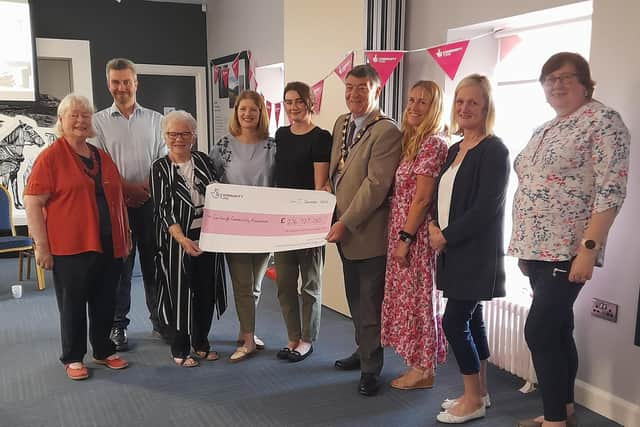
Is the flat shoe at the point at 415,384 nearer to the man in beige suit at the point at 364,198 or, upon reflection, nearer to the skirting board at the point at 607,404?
the man in beige suit at the point at 364,198

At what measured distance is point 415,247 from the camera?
246 cm

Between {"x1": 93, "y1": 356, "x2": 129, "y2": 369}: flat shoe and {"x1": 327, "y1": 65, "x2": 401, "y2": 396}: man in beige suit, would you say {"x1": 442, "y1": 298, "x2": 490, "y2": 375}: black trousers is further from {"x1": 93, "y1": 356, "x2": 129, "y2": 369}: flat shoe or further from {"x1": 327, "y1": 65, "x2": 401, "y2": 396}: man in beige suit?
{"x1": 93, "y1": 356, "x2": 129, "y2": 369}: flat shoe

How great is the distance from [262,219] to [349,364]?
0.91 meters

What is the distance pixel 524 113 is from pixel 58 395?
2.72 metres

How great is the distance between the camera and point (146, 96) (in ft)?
21.0

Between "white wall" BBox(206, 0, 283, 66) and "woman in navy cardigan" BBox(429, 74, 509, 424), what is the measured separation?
3011 millimetres

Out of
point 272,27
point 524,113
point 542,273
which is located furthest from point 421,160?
point 272,27

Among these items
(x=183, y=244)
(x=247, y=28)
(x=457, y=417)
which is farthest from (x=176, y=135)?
(x=247, y=28)

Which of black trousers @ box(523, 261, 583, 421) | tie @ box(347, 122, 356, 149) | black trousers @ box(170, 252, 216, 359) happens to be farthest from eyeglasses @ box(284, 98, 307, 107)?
black trousers @ box(523, 261, 583, 421)

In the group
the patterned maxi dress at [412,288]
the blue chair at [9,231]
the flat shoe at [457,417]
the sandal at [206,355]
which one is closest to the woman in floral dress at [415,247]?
the patterned maxi dress at [412,288]

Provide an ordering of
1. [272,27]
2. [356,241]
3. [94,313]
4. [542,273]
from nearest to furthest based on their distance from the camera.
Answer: [542,273] → [356,241] → [94,313] → [272,27]

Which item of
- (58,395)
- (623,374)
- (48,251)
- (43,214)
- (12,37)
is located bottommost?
(58,395)

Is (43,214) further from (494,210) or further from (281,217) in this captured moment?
(494,210)

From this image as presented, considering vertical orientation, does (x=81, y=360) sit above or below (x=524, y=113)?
below
